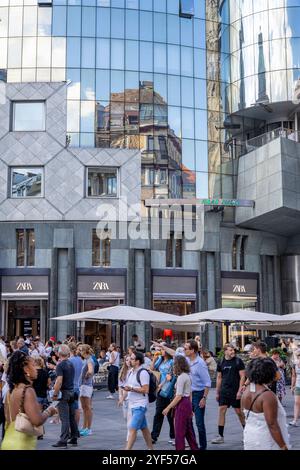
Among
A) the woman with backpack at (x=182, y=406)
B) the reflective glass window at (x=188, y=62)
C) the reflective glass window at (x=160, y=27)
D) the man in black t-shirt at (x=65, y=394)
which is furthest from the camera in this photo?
the reflective glass window at (x=188, y=62)

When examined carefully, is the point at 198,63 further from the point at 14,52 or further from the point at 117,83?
the point at 14,52

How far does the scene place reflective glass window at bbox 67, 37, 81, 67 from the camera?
43.3 metres

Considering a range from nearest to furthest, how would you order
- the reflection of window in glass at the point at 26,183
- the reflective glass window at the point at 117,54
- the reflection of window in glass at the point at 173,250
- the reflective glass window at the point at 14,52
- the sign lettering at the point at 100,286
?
the sign lettering at the point at 100,286 < the reflection of window in glass at the point at 26,183 < the reflection of window in glass at the point at 173,250 < the reflective glass window at the point at 14,52 < the reflective glass window at the point at 117,54

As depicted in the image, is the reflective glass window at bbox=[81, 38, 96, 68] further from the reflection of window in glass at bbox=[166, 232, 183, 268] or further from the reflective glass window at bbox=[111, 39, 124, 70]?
the reflection of window in glass at bbox=[166, 232, 183, 268]

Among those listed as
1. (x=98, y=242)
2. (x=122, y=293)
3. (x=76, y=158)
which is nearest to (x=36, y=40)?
(x=76, y=158)

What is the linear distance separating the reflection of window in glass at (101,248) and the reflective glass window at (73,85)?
30.2 feet

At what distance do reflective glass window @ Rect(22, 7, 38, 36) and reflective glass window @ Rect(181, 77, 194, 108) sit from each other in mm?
10440

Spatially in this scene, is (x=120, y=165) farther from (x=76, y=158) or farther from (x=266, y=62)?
(x=266, y=62)

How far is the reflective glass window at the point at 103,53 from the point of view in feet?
142

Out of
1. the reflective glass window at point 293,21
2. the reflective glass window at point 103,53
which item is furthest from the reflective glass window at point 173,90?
the reflective glass window at point 293,21

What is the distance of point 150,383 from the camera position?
1049 cm

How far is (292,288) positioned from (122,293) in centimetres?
1216

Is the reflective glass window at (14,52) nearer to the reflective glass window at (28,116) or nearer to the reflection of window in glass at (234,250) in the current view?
the reflective glass window at (28,116)
